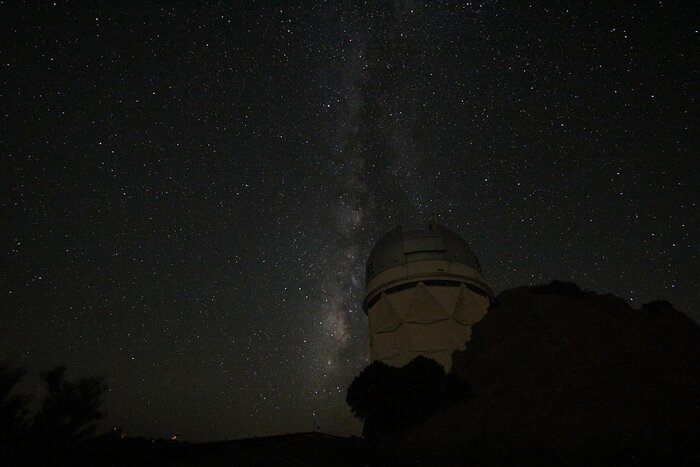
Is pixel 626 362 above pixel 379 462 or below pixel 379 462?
above

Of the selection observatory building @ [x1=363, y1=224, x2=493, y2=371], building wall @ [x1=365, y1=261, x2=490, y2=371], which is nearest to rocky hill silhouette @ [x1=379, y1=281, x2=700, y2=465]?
building wall @ [x1=365, y1=261, x2=490, y2=371]

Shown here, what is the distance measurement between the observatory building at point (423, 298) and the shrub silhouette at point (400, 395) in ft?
14.5

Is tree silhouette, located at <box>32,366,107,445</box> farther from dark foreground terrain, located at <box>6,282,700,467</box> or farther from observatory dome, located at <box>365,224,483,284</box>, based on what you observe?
observatory dome, located at <box>365,224,483,284</box>

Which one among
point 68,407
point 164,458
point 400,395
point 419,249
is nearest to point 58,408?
point 68,407

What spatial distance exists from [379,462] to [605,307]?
12356 millimetres

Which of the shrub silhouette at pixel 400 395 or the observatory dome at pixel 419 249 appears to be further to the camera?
the observatory dome at pixel 419 249

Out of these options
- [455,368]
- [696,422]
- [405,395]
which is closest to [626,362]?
[696,422]

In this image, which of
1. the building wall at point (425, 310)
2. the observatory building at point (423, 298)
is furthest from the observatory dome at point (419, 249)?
the building wall at point (425, 310)

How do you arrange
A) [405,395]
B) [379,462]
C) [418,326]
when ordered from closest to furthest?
1. [379,462]
2. [405,395]
3. [418,326]

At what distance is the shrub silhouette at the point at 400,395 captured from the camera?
1831cm

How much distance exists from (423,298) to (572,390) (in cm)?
1216

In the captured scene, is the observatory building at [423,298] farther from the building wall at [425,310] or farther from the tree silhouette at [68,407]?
the tree silhouette at [68,407]

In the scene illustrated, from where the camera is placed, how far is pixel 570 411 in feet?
44.0

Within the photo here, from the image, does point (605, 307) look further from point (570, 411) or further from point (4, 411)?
point (4, 411)
